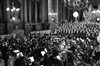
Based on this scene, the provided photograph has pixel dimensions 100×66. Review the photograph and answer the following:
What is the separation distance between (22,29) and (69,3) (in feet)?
22.5

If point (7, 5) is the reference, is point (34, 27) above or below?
below

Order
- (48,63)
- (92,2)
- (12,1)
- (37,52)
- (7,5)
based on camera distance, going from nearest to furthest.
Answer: (48,63) → (37,52) → (7,5) → (12,1) → (92,2)

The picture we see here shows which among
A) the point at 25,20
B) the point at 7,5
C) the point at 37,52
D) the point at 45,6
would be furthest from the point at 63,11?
the point at 37,52

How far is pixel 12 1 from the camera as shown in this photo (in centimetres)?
2000

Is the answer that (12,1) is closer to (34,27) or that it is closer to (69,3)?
(34,27)

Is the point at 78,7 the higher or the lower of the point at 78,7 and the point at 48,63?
the higher

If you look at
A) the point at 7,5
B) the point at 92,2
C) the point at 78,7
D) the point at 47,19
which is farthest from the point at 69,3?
the point at 92,2

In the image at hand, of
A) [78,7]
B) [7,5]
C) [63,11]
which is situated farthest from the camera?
[63,11]

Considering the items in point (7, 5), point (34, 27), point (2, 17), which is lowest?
point (34, 27)

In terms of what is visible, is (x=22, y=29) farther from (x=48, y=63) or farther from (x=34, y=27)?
(x=48, y=63)

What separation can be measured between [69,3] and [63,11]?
13933 mm

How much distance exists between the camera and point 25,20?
20.9 m

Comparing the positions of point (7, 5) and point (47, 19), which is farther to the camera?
point (47, 19)

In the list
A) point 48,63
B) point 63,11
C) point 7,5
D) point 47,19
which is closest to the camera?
point 48,63
